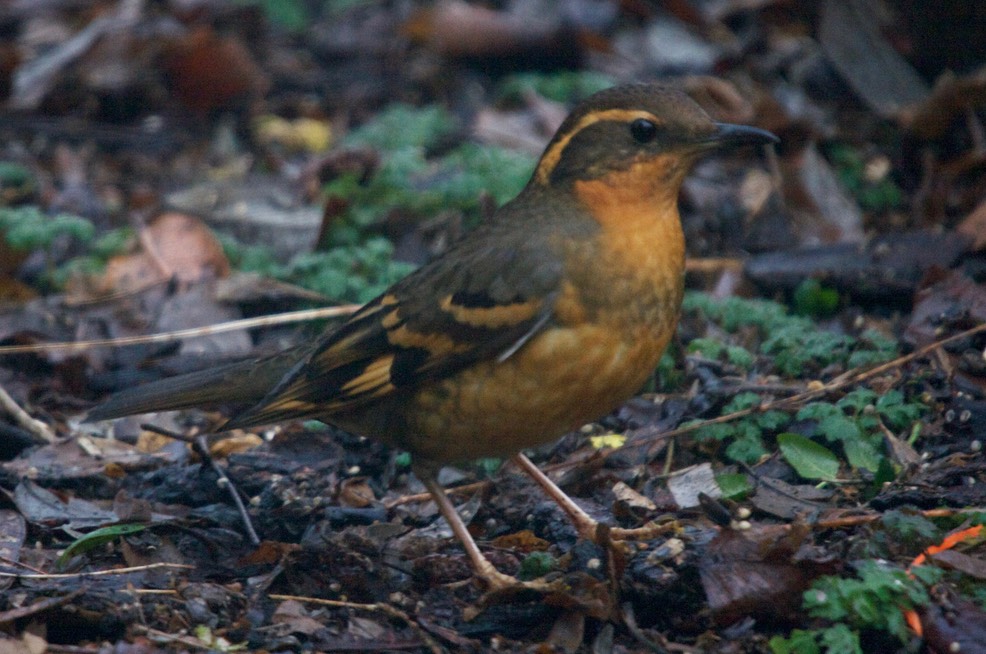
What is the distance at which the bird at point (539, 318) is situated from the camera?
15.0 ft

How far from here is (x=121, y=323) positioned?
7.04m

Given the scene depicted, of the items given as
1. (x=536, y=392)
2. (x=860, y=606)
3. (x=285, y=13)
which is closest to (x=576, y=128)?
(x=536, y=392)

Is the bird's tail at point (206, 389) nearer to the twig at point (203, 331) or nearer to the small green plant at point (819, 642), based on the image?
the twig at point (203, 331)

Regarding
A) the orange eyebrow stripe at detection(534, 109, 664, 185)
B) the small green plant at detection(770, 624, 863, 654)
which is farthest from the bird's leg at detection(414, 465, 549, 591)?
the orange eyebrow stripe at detection(534, 109, 664, 185)

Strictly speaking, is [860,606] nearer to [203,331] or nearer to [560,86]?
[203,331]

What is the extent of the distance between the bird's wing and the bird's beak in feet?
2.54

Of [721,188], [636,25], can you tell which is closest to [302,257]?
[721,188]

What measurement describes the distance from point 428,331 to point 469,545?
0.85m

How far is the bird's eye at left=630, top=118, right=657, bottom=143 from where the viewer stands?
4754 mm

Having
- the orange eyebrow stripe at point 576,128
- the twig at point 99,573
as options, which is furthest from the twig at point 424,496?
the orange eyebrow stripe at point 576,128

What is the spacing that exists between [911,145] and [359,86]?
14.8 ft

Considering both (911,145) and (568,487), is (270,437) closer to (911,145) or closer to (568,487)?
(568,487)

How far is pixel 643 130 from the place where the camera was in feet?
15.6

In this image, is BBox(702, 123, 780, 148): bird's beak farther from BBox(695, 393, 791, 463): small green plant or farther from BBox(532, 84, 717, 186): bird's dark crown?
BBox(695, 393, 791, 463): small green plant
